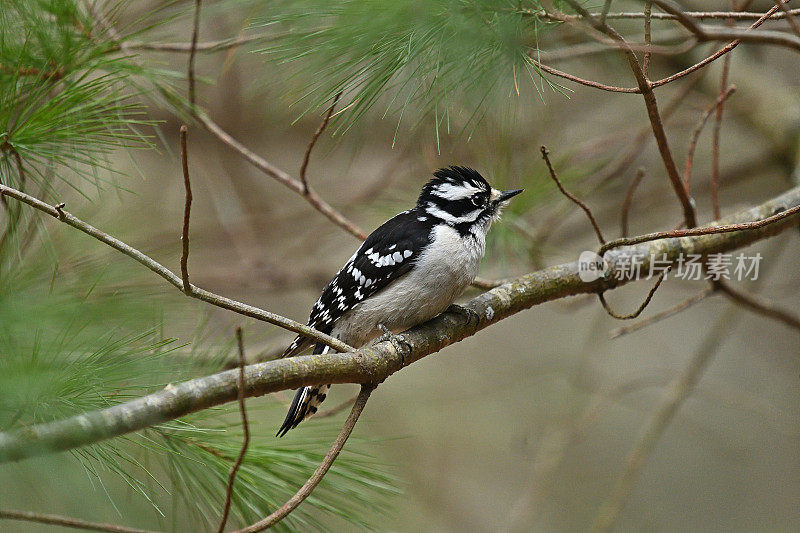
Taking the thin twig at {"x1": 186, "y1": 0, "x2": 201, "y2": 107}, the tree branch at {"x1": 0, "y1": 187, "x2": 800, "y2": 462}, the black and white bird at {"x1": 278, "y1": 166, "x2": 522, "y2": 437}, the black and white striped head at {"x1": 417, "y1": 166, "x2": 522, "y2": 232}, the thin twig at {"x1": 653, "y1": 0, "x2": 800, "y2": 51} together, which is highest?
the thin twig at {"x1": 186, "y1": 0, "x2": 201, "y2": 107}

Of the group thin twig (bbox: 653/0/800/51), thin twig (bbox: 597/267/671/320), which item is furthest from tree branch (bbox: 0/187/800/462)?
thin twig (bbox: 653/0/800/51)

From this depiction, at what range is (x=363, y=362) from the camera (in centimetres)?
194

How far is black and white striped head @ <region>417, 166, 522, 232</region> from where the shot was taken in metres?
2.84

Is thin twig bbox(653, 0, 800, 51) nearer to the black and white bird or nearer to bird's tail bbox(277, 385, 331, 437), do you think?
the black and white bird

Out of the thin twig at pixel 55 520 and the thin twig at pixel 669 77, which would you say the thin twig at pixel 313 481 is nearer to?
the thin twig at pixel 55 520

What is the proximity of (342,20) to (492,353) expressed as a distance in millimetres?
4071

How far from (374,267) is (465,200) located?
44 cm

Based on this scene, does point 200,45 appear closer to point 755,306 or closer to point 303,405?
point 303,405

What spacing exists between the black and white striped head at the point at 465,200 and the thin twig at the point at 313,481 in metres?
1.03

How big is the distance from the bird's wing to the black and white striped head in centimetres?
10

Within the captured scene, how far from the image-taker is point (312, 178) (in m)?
5.39

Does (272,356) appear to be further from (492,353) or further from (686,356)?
(686,356)

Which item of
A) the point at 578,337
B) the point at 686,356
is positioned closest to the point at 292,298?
the point at 578,337

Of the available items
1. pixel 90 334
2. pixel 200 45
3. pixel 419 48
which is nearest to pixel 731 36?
pixel 419 48
